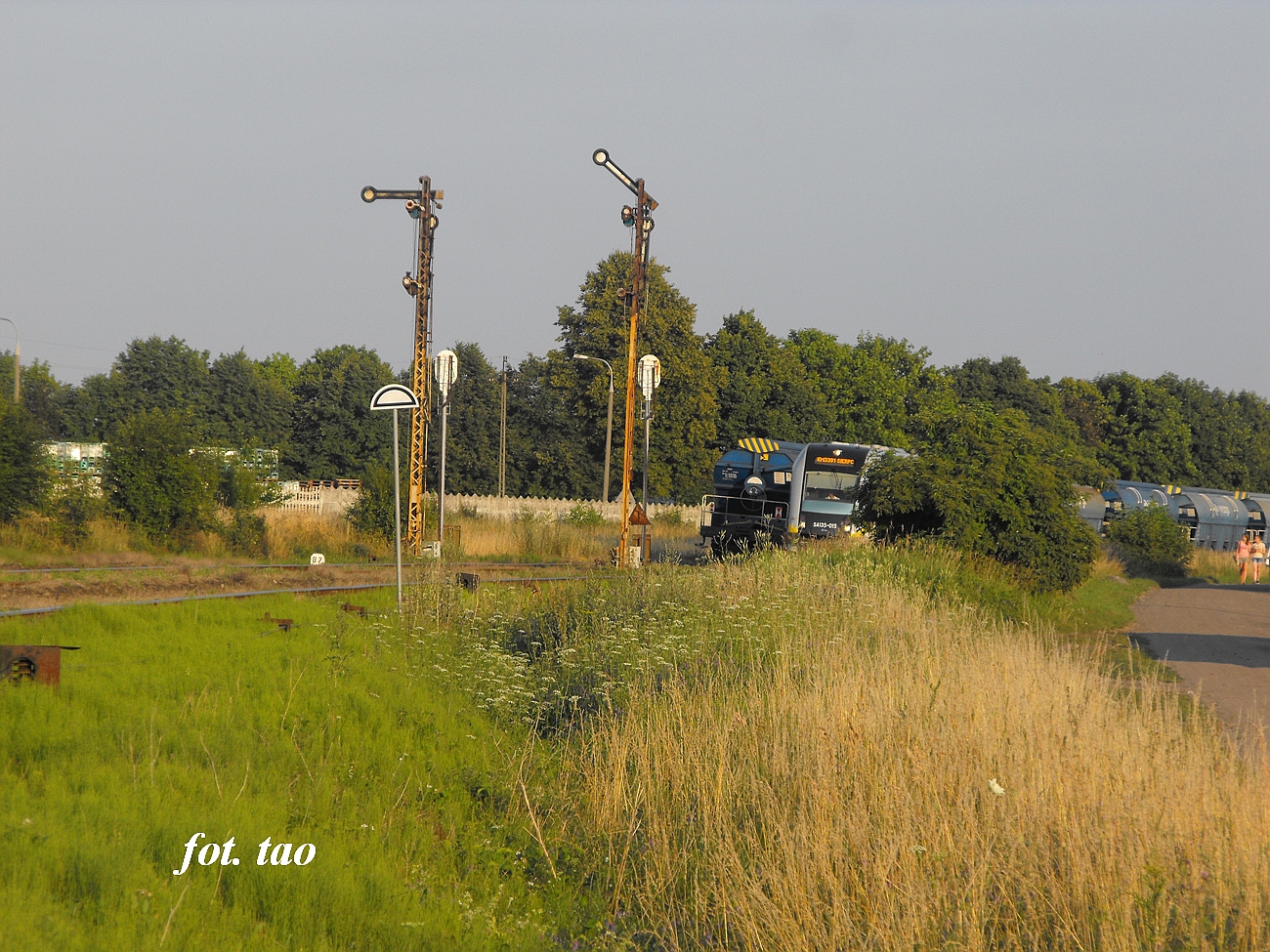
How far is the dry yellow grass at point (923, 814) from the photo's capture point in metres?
4.50

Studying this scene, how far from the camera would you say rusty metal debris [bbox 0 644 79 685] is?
6.87m

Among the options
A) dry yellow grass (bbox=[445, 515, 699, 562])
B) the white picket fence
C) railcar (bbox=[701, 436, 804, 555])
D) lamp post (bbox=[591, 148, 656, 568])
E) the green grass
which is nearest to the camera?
the green grass

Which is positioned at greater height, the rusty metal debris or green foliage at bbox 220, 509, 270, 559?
the rusty metal debris

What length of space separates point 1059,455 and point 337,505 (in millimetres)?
30614

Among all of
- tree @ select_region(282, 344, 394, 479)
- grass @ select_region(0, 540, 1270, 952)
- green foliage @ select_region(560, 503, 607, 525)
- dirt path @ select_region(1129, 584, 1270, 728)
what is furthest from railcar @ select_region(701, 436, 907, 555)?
tree @ select_region(282, 344, 394, 479)

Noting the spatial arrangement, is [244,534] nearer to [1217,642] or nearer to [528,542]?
[528,542]

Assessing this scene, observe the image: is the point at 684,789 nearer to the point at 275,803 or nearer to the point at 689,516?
the point at 275,803

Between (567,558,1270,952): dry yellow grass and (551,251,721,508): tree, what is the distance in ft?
178

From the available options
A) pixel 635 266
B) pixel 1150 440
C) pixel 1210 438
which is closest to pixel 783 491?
pixel 635 266

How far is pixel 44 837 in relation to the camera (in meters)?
4.42

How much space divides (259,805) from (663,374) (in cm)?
5794

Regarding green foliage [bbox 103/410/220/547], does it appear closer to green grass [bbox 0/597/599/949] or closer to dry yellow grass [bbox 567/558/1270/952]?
green grass [bbox 0/597/599/949]

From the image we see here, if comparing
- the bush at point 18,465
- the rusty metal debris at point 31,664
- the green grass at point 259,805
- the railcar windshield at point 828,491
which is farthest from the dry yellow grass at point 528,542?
the rusty metal debris at point 31,664

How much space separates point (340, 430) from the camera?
7631cm
